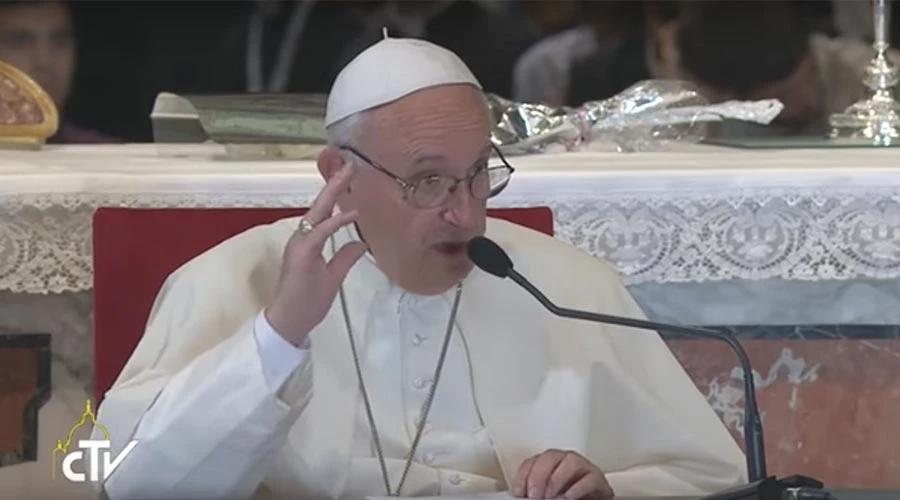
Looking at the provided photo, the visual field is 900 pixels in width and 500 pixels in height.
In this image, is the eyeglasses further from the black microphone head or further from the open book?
the open book

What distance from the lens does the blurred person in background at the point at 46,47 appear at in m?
4.26

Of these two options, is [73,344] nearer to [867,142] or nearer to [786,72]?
[867,142]

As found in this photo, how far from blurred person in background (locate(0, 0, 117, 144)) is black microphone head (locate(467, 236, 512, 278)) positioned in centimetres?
299

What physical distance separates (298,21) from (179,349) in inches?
105

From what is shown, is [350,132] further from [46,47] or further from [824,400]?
[46,47]

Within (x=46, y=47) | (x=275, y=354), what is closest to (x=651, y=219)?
(x=275, y=354)

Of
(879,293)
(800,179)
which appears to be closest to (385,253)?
(800,179)

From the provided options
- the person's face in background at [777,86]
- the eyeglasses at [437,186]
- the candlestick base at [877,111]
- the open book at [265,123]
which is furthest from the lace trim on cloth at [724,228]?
the person's face in background at [777,86]

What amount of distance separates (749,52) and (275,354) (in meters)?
3.13

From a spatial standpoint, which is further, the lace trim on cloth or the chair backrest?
the lace trim on cloth

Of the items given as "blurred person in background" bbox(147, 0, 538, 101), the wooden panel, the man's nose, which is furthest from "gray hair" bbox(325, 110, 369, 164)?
"blurred person in background" bbox(147, 0, 538, 101)

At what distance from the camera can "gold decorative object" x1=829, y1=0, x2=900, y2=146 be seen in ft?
8.79

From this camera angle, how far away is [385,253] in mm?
1877

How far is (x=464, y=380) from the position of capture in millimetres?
1970
